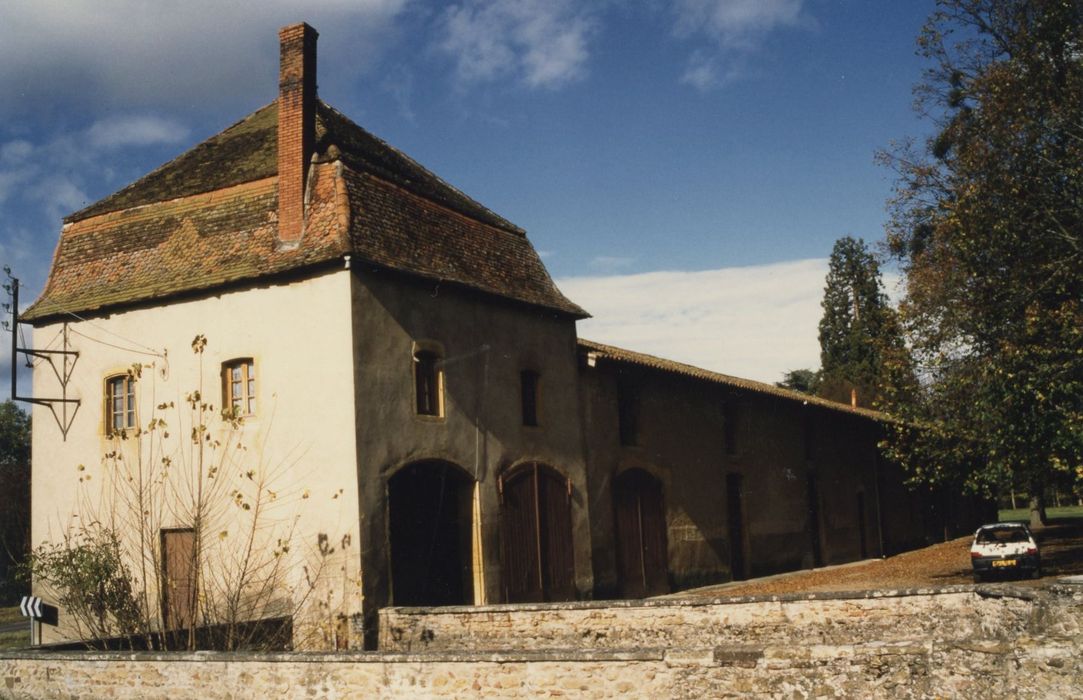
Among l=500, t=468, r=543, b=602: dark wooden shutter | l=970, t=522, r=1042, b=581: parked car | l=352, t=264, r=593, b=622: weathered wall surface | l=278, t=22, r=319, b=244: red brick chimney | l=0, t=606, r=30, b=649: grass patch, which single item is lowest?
l=0, t=606, r=30, b=649: grass patch

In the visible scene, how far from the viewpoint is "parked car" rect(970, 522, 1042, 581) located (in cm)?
2106

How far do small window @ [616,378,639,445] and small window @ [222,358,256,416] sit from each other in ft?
29.6

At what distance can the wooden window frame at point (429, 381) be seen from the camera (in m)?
16.8

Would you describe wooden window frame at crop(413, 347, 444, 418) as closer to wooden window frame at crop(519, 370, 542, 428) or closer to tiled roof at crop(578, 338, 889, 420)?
wooden window frame at crop(519, 370, 542, 428)

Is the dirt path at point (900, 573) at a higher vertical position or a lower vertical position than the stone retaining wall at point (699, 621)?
lower

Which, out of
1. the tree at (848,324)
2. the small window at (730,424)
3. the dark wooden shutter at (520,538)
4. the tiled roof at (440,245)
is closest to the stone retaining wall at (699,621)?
the dark wooden shutter at (520,538)

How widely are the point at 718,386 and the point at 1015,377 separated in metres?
9.05

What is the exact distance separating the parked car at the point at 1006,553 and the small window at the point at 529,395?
1028cm

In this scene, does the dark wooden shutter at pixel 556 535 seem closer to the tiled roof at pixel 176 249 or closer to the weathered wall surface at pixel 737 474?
the weathered wall surface at pixel 737 474

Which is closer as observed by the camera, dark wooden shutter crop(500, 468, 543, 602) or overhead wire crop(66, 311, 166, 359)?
overhead wire crop(66, 311, 166, 359)

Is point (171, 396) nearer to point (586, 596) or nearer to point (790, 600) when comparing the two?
A: point (586, 596)

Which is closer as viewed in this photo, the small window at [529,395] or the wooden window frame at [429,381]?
the wooden window frame at [429,381]

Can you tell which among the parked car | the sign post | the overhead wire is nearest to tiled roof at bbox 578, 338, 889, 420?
the parked car

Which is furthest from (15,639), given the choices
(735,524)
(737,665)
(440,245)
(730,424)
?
(737,665)
